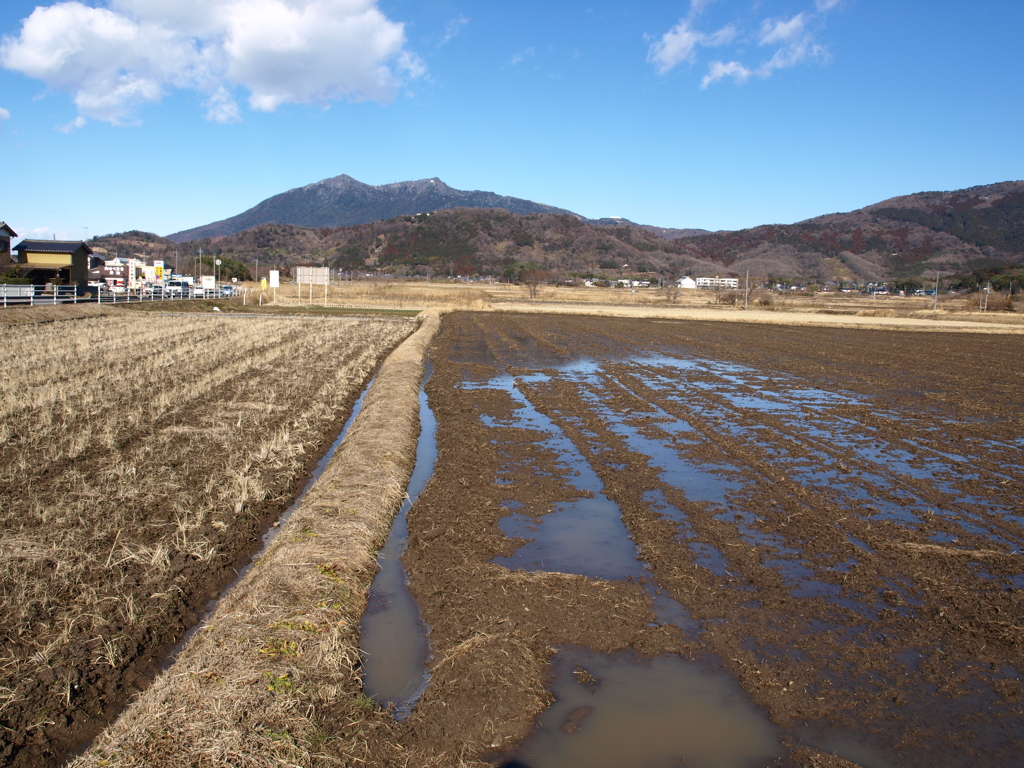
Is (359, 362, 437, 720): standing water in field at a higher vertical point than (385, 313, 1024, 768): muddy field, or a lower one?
lower

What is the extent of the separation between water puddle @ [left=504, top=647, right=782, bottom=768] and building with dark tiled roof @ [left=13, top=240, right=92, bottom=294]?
5862cm

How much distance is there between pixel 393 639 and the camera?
5500mm

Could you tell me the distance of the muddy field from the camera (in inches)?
174

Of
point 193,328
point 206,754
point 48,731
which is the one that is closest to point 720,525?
point 206,754

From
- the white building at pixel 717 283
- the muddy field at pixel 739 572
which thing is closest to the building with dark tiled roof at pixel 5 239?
the muddy field at pixel 739 572

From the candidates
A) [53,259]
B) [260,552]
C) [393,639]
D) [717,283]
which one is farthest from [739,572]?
[717,283]

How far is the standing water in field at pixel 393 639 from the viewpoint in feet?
15.7

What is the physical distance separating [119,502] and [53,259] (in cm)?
5693

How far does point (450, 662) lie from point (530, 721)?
815mm

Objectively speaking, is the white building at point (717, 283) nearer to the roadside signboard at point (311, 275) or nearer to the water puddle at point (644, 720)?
the roadside signboard at point (311, 275)

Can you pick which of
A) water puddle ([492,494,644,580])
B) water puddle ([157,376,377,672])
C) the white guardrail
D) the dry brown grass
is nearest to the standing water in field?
the dry brown grass

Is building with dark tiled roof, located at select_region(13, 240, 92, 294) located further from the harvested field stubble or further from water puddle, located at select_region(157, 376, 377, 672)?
water puddle, located at select_region(157, 376, 377, 672)

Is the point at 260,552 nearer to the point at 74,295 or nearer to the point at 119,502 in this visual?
the point at 119,502

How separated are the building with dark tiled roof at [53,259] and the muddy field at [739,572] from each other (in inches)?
2003
